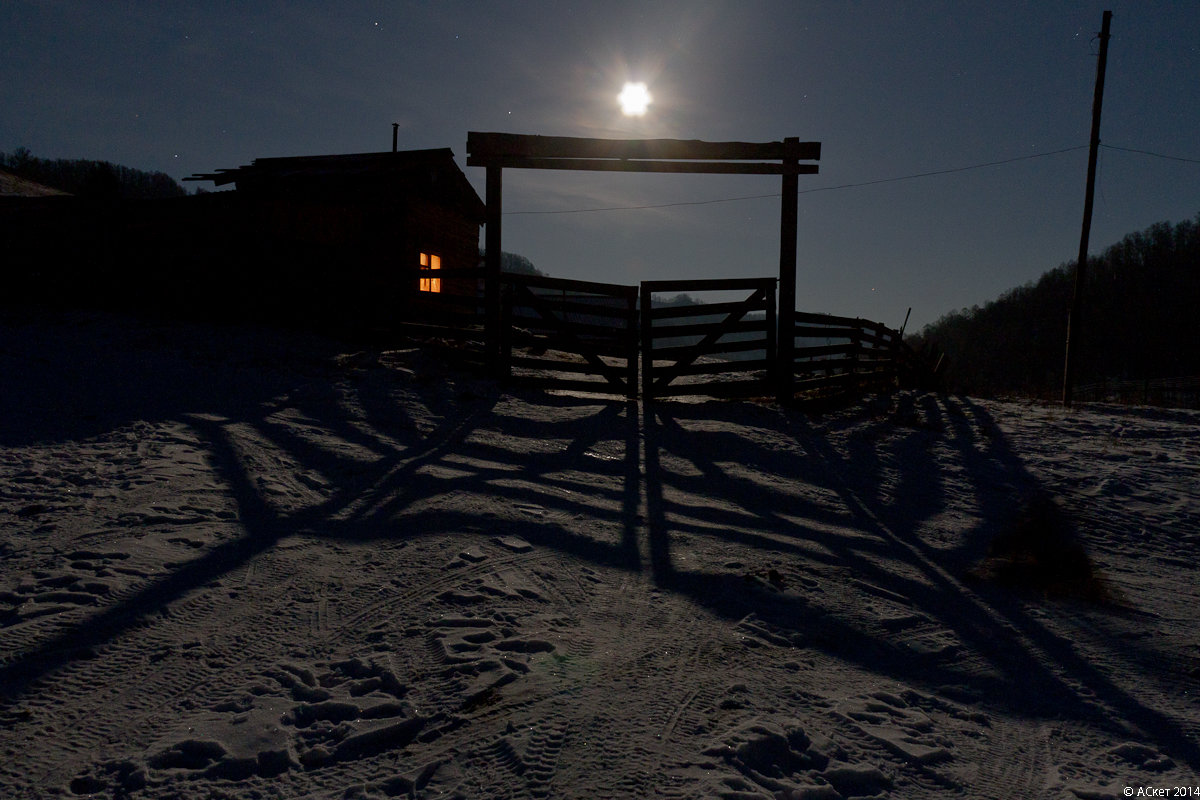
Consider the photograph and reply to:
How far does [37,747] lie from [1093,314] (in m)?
107

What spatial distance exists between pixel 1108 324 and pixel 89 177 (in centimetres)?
10676

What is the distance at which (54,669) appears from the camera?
107 inches

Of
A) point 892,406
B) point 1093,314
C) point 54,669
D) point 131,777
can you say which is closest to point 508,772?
point 131,777

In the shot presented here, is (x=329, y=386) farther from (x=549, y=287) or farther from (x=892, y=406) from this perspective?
(x=892, y=406)

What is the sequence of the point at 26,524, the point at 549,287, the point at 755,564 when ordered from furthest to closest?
the point at 549,287 → the point at 755,564 → the point at 26,524

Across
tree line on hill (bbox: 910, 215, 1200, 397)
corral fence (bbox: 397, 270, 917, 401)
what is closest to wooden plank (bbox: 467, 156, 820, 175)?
corral fence (bbox: 397, 270, 917, 401)

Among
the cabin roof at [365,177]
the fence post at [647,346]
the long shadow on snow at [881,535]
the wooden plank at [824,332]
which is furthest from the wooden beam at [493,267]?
the cabin roof at [365,177]

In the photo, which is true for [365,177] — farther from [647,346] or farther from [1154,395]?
[1154,395]

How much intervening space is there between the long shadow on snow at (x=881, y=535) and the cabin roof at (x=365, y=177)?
45.2 ft

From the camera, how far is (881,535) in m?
5.37

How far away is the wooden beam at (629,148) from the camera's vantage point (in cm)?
1039

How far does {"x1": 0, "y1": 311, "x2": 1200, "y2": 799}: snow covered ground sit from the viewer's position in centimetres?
237

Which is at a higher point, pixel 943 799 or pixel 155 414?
pixel 155 414

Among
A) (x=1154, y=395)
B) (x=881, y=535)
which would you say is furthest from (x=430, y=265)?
(x=1154, y=395)
